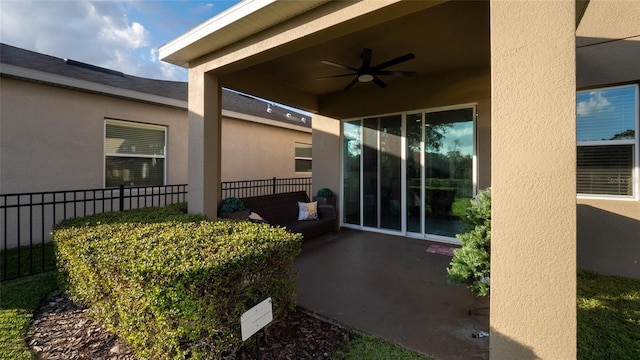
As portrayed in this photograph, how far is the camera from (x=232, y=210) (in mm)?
4578

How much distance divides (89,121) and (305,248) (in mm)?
5489

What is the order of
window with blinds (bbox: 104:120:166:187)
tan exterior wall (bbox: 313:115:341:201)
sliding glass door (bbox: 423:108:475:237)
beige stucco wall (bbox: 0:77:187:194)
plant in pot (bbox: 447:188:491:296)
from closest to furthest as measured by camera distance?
plant in pot (bbox: 447:188:491:296), beige stucco wall (bbox: 0:77:187:194), sliding glass door (bbox: 423:108:475:237), window with blinds (bbox: 104:120:166:187), tan exterior wall (bbox: 313:115:341:201)

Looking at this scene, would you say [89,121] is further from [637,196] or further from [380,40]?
[637,196]

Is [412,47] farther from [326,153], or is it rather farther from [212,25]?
[326,153]

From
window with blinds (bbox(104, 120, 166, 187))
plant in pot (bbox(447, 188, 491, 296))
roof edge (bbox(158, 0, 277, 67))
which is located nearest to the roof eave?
roof edge (bbox(158, 0, 277, 67))

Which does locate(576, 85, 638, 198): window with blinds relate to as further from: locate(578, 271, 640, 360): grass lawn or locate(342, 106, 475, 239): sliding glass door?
locate(342, 106, 475, 239): sliding glass door

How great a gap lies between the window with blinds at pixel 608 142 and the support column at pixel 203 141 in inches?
220

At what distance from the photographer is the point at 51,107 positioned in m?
5.45

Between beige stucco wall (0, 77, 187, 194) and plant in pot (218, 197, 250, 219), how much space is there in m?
3.68

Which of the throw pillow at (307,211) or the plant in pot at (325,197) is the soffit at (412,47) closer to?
the plant in pot at (325,197)

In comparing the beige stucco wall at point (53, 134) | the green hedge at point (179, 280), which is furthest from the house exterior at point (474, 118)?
the beige stucco wall at point (53, 134)

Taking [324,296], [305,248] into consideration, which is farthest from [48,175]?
[324,296]

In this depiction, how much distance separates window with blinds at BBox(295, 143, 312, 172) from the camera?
1185 centimetres

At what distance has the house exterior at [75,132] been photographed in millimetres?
5023
